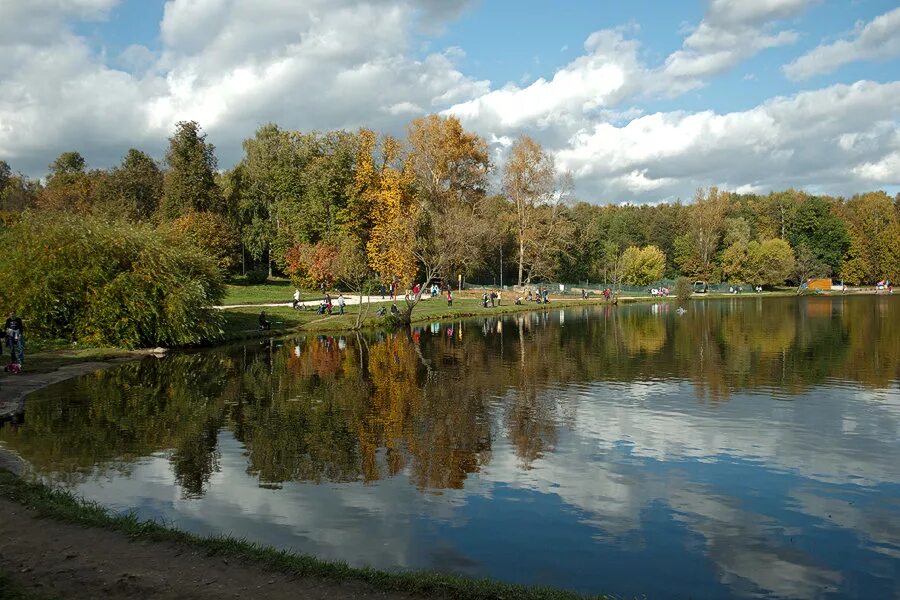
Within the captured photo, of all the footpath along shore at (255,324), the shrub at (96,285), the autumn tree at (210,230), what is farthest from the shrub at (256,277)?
the shrub at (96,285)

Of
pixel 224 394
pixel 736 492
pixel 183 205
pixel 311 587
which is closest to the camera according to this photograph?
pixel 311 587

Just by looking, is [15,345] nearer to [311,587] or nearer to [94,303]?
[94,303]

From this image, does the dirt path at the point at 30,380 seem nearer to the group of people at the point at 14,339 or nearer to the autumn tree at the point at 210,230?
the group of people at the point at 14,339

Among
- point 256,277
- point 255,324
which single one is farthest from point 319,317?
point 256,277

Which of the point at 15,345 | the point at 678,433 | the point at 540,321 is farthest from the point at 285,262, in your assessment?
the point at 678,433

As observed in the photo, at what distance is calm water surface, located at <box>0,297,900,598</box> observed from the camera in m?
9.89

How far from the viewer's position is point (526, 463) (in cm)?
1463

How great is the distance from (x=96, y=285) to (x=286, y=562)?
1128 inches

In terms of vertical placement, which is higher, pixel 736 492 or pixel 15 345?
pixel 15 345

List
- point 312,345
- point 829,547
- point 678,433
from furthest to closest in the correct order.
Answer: point 312,345 < point 678,433 < point 829,547

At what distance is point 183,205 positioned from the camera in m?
73.1

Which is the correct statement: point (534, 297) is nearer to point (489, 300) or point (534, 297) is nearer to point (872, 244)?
point (489, 300)

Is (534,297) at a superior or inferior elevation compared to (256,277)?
inferior

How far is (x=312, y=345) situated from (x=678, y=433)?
2485cm
